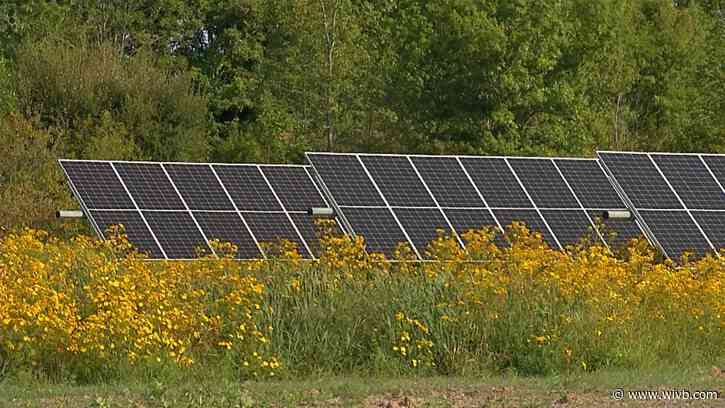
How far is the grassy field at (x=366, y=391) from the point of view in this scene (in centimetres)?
1397

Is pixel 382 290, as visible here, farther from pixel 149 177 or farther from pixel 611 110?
pixel 611 110

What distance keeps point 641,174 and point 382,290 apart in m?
8.88

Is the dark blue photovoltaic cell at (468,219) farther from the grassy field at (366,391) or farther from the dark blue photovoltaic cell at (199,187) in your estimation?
the grassy field at (366,391)

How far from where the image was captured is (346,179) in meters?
24.6

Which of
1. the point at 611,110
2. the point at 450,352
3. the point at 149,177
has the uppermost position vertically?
the point at 450,352

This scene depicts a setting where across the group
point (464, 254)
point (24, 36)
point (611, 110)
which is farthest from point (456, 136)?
point (464, 254)

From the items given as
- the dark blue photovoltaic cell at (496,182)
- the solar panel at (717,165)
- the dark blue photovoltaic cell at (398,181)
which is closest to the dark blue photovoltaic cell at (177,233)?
the dark blue photovoltaic cell at (398,181)

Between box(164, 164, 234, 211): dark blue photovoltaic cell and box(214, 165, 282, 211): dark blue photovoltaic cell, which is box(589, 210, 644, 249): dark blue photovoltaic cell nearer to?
box(214, 165, 282, 211): dark blue photovoltaic cell

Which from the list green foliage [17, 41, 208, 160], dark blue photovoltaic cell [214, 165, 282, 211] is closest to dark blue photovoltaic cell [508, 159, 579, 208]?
dark blue photovoltaic cell [214, 165, 282, 211]

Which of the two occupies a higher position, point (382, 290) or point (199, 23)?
point (382, 290)

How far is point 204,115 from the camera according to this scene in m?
47.1

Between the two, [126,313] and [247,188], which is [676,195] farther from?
[126,313]

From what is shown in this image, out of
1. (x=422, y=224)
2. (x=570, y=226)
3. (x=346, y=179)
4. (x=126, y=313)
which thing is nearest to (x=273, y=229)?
(x=346, y=179)

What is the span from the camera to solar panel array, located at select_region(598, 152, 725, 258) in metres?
23.6
